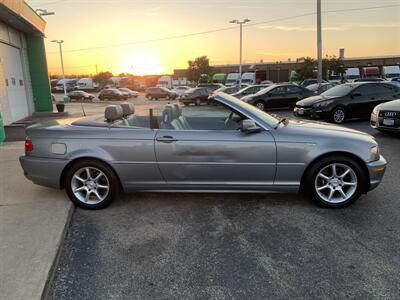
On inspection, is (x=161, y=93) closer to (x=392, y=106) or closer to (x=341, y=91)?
(x=341, y=91)

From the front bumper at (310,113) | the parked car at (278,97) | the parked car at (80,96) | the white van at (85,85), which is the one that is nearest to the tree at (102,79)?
the white van at (85,85)

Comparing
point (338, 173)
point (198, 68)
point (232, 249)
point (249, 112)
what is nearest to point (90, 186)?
point (232, 249)

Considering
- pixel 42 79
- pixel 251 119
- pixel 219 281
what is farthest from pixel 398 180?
pixel 42 79

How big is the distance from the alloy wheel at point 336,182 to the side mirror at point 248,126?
37.3 inches

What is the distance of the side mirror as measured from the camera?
3991 mm

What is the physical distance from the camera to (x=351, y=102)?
12.0 m

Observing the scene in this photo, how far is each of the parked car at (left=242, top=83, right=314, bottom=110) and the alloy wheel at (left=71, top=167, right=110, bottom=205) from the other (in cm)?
1406

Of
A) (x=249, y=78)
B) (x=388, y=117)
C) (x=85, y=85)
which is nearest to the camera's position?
(x=388, y=117)

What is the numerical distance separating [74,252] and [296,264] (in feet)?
6.84

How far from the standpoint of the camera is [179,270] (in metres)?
2.97

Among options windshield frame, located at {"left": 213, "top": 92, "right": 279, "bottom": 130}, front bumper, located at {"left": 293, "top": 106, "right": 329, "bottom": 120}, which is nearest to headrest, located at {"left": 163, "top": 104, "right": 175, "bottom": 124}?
windshield frame, located at {"left": 213, "top": 92, "right": 279, "bottom": 130}

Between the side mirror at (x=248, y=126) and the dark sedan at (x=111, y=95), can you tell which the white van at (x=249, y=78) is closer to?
the dark sedan at (x=111, y=95)

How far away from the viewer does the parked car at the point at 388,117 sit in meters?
8.21

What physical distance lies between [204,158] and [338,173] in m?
1.67
